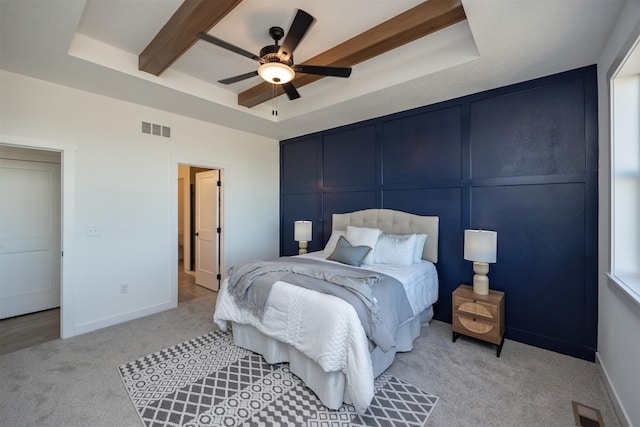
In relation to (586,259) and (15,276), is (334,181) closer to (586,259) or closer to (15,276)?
(586,259)

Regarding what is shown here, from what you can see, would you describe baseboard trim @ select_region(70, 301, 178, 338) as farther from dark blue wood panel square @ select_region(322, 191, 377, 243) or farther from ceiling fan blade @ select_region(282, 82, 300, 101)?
ceiling fan blade @ select_region(282, 82, 300, 101)

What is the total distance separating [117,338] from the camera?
310cm

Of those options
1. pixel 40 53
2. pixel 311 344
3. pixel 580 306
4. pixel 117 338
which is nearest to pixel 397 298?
pixel 311 344

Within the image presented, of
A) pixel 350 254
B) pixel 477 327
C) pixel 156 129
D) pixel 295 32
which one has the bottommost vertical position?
pixel 477 327

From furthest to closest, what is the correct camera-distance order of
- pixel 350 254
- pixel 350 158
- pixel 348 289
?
1. pixel 350 158
2. pixel 350 254
3. pixel 348 289

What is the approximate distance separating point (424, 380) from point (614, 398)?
129 centimetres

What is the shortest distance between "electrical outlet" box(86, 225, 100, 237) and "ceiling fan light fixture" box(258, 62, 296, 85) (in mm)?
2769

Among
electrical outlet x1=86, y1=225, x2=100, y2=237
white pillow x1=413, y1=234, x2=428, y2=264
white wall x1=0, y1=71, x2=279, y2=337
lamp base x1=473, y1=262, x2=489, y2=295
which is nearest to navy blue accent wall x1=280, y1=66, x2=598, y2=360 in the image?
white pillow x1=413, y1=234, x2=428, y2=264

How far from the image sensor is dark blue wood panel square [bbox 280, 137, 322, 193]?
16.4 feet

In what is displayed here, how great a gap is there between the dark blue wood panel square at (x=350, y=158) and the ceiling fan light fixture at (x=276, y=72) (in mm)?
2117

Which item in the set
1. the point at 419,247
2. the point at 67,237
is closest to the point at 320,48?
the point at 419,247

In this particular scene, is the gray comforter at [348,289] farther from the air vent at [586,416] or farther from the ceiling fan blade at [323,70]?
the ceiling fan blade at [323,70]

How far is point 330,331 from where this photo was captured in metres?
1.98

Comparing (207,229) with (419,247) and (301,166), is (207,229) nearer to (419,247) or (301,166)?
(301,166)
